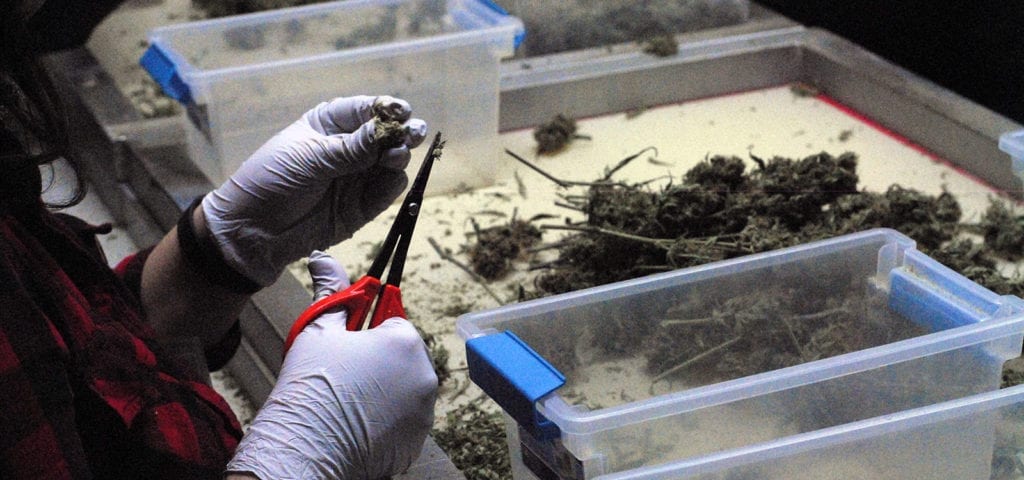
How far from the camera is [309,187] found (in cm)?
129

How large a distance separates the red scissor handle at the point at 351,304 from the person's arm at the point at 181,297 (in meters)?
0.27

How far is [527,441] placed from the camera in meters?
1.02

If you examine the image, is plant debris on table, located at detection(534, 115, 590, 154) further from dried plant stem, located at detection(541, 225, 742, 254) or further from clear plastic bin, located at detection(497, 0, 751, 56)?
dried plant stem, located at detection(541, 225, 742, 254)

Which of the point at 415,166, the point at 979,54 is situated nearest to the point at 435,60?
the point at 415,166

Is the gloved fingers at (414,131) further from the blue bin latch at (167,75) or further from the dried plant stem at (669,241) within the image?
the blue bin latch at (167,75)

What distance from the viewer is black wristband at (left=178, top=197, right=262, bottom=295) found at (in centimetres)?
133

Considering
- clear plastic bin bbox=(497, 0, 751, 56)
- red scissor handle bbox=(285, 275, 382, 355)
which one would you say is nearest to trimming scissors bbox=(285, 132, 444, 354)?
red scissor handle bbox=(285, 275, 382, 355)

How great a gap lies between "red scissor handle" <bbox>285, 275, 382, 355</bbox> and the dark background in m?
1.56

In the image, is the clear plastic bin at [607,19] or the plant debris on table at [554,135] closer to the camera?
the plant debris on table at [554,135]

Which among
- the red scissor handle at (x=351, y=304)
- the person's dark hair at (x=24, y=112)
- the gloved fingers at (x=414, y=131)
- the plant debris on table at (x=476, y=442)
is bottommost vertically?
the plant debris on table at (x=476, y=442)

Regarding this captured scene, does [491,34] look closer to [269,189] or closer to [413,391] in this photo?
[269,189]

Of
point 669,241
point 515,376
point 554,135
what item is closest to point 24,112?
point 515,376

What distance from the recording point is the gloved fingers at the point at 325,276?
1.20m

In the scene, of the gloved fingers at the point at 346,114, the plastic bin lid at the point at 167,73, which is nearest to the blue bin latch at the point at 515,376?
the gloved fingers at the point at 346,114
